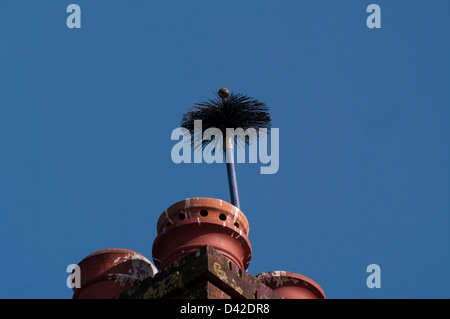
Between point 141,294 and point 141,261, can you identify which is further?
point 141,261

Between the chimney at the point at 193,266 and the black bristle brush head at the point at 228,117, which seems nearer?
the chimney at the point at 193,266

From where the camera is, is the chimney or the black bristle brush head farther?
the black bristle brush head

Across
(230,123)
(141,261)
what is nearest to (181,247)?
(141,261)

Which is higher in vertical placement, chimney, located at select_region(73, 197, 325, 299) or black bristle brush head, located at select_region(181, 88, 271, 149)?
black bristle brush head, located at select_region(181, 88, 271, 149)

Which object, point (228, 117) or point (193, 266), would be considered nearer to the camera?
point (193, 266)

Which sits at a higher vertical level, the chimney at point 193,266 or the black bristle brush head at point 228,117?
the black bristle brush head at point 228,117
